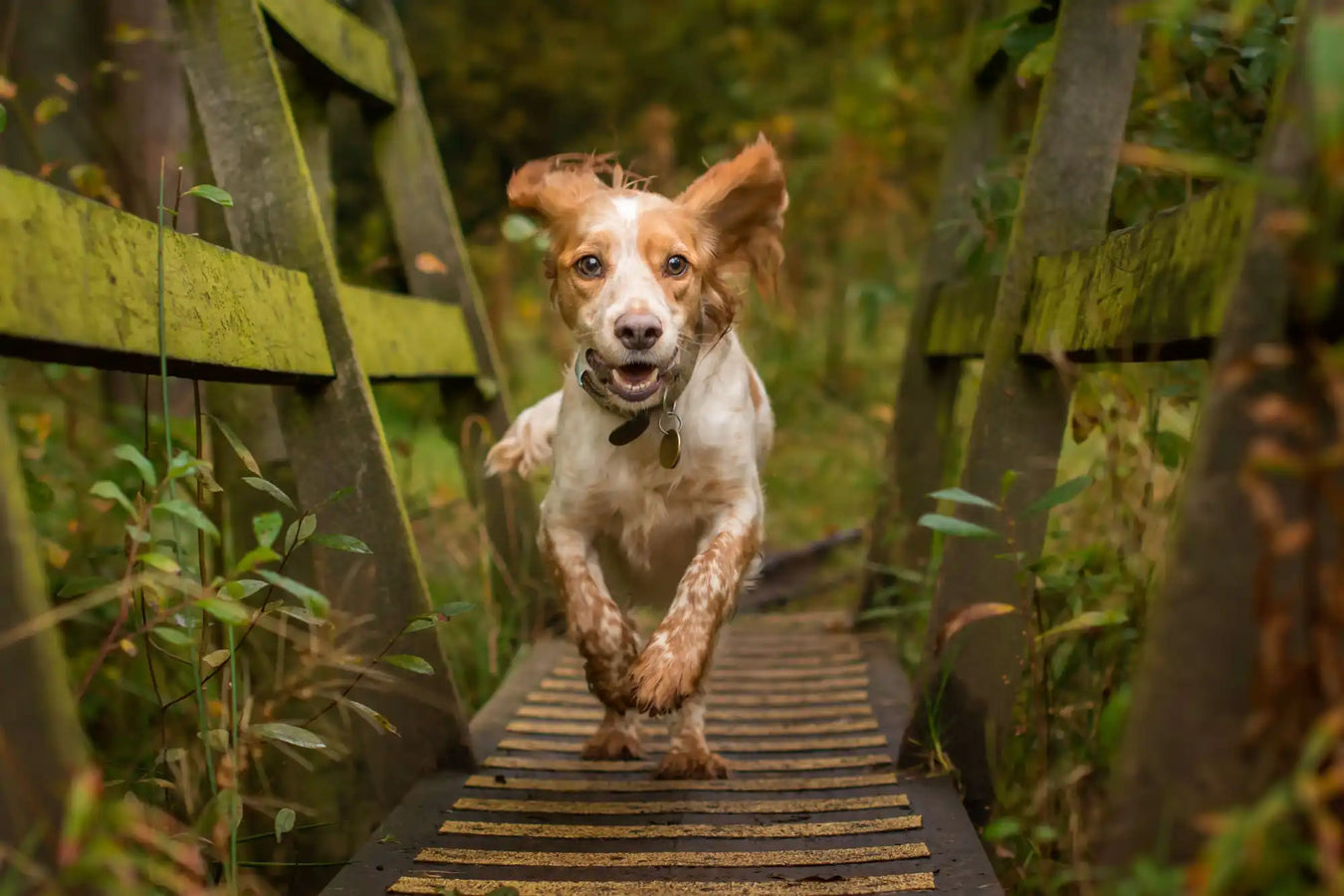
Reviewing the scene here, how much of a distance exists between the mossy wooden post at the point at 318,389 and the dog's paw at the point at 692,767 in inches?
22.9

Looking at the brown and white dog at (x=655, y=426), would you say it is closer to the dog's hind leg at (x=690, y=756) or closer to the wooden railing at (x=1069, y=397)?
the dog's hind leg at (x=690, y=756)

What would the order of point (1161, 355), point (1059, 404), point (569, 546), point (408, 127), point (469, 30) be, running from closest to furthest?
point (1161, 355) → point (1059, 404) → point (569, 546) → point (408, 127) → point (469, 30)

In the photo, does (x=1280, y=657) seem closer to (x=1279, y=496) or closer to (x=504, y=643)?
(x=1279, y=496)

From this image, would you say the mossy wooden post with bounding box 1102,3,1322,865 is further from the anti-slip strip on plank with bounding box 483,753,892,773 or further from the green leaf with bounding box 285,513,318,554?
the anti-slip strip on plank with bounding box 483,753,892,773

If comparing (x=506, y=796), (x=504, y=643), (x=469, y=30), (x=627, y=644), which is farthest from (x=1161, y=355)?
(x=469, y=30)

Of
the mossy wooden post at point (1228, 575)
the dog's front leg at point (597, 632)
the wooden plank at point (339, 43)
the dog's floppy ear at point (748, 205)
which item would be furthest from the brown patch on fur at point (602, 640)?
the mossy wooden post at point (1228, 575)

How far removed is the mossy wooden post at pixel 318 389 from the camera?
8.09 feet

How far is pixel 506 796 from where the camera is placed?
8.47 ft

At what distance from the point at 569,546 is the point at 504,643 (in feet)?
3.66

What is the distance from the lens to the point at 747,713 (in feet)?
11.1

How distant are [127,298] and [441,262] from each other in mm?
2212

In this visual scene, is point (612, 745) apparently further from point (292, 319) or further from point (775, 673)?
point (292, 319)

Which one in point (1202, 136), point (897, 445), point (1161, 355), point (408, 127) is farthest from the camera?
point (897, 445)

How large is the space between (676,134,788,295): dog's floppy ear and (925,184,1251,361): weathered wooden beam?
0.85m
